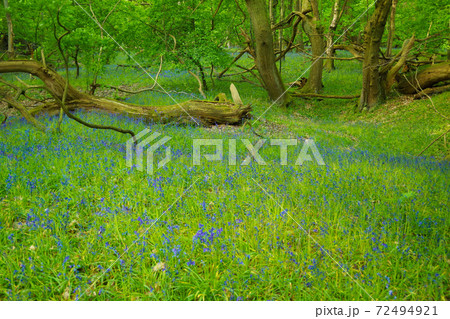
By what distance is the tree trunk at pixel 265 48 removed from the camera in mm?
11688

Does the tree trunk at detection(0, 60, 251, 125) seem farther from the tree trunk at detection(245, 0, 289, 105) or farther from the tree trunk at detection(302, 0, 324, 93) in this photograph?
the tree trunk at detection(302, 0, 324, 93)

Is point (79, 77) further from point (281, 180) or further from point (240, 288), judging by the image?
point (240, 288)

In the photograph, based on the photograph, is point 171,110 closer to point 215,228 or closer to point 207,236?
point 215,228

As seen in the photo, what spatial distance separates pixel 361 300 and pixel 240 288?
926 millimetres

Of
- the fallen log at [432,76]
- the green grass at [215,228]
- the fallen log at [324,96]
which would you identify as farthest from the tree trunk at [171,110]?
the fallen log at [432,76]

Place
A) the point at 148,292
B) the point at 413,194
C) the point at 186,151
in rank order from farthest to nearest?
1. the point at 186,151
2. the point at 413,194
3. the point at 148,292

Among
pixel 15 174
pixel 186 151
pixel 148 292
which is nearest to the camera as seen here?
pixel 148 292

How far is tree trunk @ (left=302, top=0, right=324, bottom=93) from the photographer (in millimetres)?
14250

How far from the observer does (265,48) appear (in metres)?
12.4

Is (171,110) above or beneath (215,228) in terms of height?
above

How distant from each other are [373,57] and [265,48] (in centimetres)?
422

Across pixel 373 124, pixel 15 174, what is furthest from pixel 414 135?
pixel 15 174

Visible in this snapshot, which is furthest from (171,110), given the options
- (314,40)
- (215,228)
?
(314,40)

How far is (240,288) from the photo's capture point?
2.43 meters
